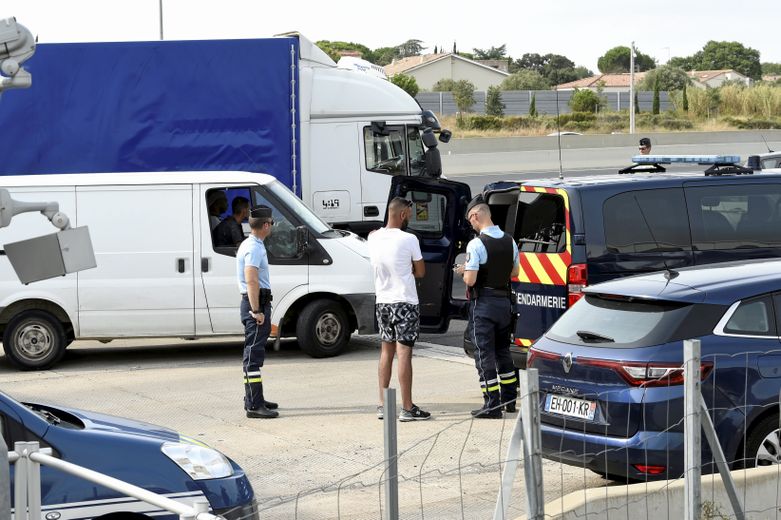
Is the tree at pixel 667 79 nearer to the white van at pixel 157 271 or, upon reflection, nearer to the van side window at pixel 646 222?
the white van at pixel 157 271

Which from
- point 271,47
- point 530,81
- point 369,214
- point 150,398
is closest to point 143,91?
point 271,47

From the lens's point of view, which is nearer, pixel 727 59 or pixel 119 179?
pixel 119 179

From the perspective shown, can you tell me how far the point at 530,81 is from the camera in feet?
342

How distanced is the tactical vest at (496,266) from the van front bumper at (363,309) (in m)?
3.34

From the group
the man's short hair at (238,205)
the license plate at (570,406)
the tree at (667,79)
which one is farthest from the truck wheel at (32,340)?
the tree at (667,79)

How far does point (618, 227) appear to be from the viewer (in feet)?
33.5

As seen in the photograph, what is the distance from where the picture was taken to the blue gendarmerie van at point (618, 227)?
1010cm

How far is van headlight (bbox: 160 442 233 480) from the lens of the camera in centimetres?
577

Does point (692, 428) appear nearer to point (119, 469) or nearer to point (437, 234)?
point (119, 469)

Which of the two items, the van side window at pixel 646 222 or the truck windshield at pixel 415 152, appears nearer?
the van side window at pixel 646 222

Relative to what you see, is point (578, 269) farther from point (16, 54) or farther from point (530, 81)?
point (530, 81)

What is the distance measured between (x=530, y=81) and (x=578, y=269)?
315 feet

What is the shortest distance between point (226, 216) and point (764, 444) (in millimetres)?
7132

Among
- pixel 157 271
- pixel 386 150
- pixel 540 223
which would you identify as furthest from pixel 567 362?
pixel 386 150
